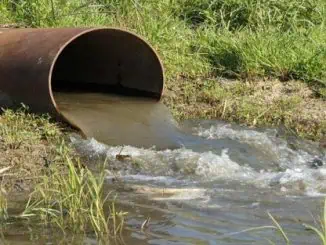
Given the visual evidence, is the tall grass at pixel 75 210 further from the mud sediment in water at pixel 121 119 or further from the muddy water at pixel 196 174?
the mud sediment in water at pixel 121 119

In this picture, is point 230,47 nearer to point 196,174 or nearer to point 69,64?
point 69,64

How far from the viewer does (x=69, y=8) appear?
8.55 m

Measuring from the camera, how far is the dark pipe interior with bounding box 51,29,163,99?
7.25 meters

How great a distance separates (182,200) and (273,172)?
1039mm

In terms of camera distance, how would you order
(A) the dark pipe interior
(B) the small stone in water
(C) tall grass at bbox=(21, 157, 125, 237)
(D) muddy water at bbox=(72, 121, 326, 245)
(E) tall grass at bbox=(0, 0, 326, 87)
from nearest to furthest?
1. (C) tall grass at bbox=(21, 157, 125, 237)
2. (D) muddy water at bbox=(72, 121, 326, 245)
3. (B) the small stone in water
4. (A) the dark pipe interior
5. (E) tall grass at bbox=(0, 0, 326, 87)

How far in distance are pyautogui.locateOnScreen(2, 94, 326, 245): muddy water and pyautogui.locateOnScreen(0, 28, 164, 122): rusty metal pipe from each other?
30cm

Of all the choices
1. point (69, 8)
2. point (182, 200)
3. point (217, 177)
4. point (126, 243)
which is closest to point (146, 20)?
point (69, 8)

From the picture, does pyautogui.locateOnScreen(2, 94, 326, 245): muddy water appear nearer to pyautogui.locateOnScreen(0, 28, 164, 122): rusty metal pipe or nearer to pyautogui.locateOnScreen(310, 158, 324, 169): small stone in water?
pyautogui.locateOnScreen(310, 158, 324, 169): small stone in water

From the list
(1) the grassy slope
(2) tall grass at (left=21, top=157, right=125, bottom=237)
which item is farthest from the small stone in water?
(2) tall grass at (left=21, top=157, right=125, bottom=237)

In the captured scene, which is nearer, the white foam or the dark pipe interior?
the white foam

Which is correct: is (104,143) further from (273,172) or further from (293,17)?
(293,17)

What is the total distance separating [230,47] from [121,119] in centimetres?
192

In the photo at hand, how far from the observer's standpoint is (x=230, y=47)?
8.13 metres

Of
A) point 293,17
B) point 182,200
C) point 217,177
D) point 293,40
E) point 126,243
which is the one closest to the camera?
point 126,243
